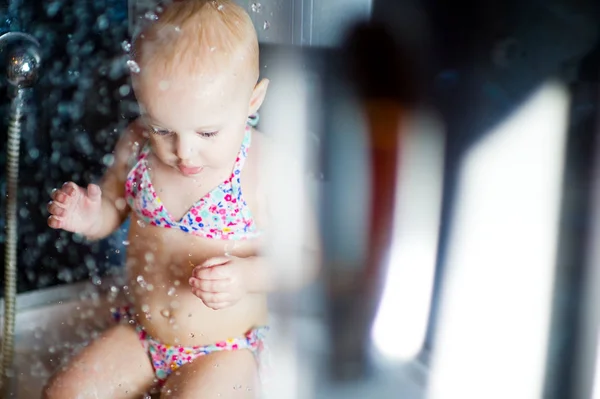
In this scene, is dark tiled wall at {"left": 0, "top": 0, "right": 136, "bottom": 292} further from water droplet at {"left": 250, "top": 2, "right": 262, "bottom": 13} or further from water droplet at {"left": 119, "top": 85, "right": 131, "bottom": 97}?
water droplet at {"left": 250, "top": 2, "right": 262, "bottom": 13}

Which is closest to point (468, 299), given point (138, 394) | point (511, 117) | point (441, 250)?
point (441, 250)

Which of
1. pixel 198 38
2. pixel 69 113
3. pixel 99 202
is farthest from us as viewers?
pixel 69 113

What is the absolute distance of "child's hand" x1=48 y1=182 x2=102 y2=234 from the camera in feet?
1.63

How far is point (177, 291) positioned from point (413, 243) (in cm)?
19

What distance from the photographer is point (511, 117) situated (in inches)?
18.3

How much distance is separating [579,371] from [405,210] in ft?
0.57

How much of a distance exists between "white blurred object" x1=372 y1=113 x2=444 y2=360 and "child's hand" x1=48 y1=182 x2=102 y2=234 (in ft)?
0.79

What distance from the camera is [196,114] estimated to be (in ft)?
1.43

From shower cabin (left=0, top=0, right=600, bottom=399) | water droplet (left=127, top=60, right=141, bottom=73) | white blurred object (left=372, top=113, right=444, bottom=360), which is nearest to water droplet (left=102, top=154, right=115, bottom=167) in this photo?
shower cabin (left=0, top=0, right=600, bottom=399)

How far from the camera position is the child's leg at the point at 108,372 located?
52 cm

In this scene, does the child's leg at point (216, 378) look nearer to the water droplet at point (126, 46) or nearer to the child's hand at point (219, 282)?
the child's hand at point (219, 282)

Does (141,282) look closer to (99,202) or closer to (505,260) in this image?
(99,202)

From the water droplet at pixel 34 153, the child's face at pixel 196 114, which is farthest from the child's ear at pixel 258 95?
the water droplet at pixel 34 153

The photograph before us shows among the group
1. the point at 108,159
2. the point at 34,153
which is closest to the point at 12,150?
the point at 34,153
